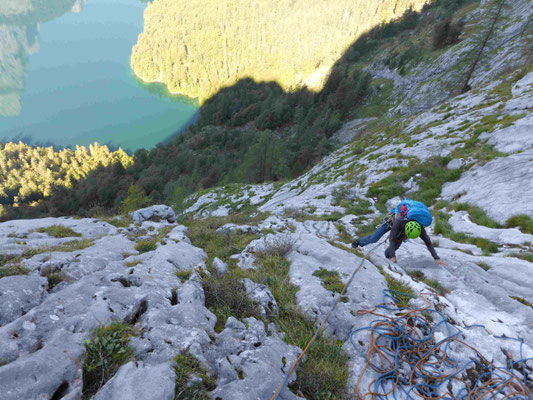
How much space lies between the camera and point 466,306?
6.25 m

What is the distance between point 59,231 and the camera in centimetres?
1057

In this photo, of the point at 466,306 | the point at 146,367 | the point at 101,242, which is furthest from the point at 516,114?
the point at 101,242

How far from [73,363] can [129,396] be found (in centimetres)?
112

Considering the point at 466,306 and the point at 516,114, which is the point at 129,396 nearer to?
the point at 466,306

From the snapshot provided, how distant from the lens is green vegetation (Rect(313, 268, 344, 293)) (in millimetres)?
6801

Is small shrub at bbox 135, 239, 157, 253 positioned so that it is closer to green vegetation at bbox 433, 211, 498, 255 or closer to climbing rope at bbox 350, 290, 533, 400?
climbing rope at bbox 350, 290, 533, 400

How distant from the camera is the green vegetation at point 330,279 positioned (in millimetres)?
6801

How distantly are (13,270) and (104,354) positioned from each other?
3.66 m

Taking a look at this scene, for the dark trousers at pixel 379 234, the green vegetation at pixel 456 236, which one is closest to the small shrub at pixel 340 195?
the green vegetation at pixel 456 236

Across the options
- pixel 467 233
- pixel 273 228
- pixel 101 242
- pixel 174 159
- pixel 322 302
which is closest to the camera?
pixel 322 302

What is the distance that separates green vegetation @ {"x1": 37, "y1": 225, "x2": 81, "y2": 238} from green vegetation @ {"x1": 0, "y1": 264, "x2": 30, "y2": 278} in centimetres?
573

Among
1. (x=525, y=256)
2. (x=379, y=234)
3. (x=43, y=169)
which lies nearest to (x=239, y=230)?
(x=379, y=234)

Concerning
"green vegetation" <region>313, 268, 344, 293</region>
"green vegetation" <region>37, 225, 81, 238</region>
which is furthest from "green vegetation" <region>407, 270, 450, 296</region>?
"green vegetation" <region>37, 225, 81, 238</region>

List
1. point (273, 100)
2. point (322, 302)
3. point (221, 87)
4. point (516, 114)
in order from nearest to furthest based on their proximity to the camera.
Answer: point (322, 302) < point (516, 114) < point (273, 100) < point (221, 87)
